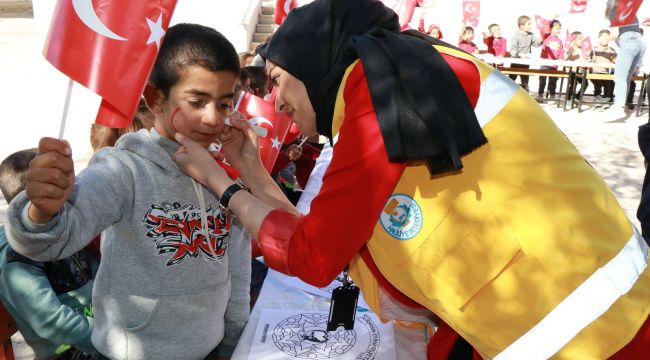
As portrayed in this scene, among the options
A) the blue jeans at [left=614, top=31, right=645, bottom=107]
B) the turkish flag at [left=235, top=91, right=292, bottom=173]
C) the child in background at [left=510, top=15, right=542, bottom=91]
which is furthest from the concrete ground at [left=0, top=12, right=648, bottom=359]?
the turkish flag at [left=235, top=91, right=292, bottom=173]

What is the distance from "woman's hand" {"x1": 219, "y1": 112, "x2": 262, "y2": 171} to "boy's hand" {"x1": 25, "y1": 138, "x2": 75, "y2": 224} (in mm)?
638

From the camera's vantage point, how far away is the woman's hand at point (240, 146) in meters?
1.68

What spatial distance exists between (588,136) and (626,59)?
2.06 m

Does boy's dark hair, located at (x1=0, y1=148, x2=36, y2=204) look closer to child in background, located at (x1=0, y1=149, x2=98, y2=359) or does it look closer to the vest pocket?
child in background, located at (x1=0, y1=149, x2=98, y2=359)

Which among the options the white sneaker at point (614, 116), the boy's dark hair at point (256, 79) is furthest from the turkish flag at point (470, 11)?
the boy's dark hair at point (256, 79)

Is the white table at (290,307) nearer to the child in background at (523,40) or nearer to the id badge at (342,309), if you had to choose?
the id badge at (342,309)

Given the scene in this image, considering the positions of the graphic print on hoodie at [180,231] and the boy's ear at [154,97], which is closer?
the graphic print on hoodie at [180,231]

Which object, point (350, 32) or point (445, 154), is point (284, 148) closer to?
point (350, 32)

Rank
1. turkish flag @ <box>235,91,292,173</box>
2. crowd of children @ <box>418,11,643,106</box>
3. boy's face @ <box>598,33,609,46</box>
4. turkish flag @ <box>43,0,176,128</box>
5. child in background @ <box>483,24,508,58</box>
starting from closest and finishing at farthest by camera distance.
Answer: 1. turkish flag @ <box>43,0,176,128</box>
2. turkish flag @ <box>235,91,292,173</box>
3. crowd of children @ <box>418,11,643,106</box>
4. boy's face @ <box>598,33,609,46</box>
5. child in background @ <box>483,24,508,58</box>

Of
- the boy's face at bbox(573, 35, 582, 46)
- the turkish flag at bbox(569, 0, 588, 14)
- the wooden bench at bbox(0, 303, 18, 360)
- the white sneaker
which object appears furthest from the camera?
the turkish flag at bbox(569, 0, 588, 14)

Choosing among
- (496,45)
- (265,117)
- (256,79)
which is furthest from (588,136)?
(265,117)

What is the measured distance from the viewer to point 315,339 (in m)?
1.39

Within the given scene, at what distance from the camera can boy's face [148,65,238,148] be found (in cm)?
150

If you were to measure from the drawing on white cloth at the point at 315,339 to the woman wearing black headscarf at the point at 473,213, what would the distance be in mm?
205
